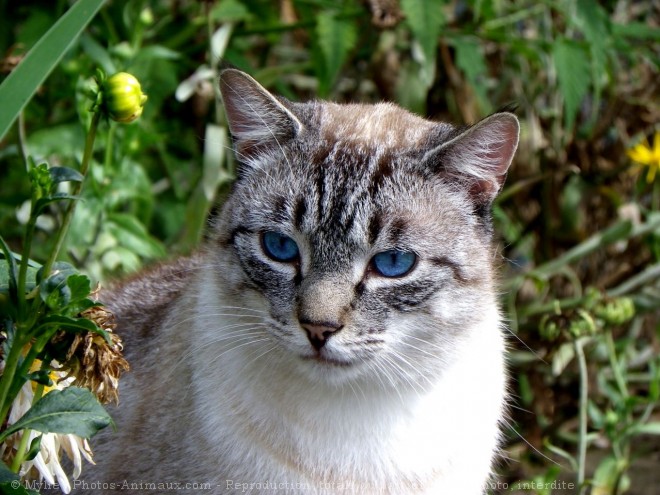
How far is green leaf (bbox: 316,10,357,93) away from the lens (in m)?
3.63

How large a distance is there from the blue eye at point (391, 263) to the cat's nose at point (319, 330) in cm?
18

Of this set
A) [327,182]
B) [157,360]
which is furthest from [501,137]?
[157,360]

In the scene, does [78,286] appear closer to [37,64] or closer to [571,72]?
[37,64]

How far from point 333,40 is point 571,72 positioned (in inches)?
36.7

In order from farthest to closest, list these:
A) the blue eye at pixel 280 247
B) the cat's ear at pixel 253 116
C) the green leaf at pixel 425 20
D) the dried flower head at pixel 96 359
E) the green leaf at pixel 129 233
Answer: the green leaf at pixel 425 20, the green leaf at pixel 129 233, the cat's ear at pixel 253 116, the blue eye at pixel 280 247, the dried flower head at pixel 96 359

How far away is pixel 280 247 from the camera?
2.21 meters

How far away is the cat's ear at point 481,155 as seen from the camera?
2.21m

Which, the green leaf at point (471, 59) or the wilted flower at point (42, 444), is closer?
the wilted flower at point (42, 444)

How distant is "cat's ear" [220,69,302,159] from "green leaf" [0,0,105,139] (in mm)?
538

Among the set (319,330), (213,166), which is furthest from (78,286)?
(213,166)

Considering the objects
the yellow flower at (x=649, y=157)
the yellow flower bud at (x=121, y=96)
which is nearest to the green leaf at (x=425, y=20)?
the yellow flower at (x=649, y=157)

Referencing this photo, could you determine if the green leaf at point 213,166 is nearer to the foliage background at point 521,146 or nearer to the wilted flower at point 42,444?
the foliage background at point 521,146

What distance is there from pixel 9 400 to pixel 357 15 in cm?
245

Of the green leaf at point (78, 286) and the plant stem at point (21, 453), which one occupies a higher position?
the green leaf at point (78, 286)
